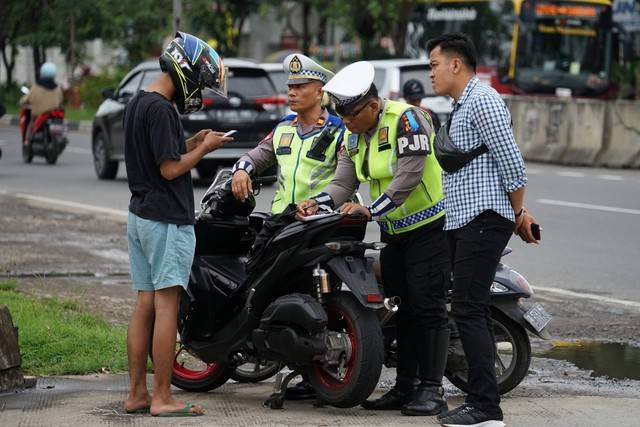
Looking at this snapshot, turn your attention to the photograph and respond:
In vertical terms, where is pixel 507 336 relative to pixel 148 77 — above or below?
below

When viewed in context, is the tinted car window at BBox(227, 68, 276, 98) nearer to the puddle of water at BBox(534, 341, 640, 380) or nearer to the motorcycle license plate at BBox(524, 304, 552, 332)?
the puddle of water at BBox(534, 341, 640, 380)

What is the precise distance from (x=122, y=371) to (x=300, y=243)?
169cm

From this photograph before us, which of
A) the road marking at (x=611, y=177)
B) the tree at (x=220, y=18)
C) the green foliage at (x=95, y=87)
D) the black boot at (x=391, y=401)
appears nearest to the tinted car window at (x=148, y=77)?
the road marking at (x=611, y=177)

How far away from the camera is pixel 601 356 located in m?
8.20

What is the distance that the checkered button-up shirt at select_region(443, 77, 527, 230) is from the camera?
596cm

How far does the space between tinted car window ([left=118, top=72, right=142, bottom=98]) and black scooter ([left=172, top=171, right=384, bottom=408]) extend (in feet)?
41.5

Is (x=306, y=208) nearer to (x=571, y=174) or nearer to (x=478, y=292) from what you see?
(x=478, y=292)

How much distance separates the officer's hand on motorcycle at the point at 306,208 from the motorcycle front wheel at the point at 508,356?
3.85 feet

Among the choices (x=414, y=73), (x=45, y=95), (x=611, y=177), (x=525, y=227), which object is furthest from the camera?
(x=45, y=95)

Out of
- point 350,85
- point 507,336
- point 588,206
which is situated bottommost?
point 588,206

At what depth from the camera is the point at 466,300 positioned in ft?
19.9

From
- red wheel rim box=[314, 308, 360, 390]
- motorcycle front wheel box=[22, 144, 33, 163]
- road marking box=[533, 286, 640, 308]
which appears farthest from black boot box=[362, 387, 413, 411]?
motorcycle front wheel box=[22, 144, 33, 163]

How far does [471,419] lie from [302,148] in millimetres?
1633

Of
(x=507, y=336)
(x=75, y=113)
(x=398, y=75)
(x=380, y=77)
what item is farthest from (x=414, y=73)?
(x=75, y=113)
